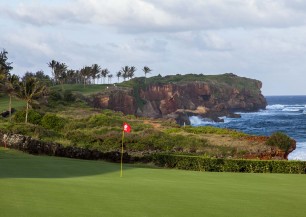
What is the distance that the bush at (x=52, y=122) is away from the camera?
66.5m

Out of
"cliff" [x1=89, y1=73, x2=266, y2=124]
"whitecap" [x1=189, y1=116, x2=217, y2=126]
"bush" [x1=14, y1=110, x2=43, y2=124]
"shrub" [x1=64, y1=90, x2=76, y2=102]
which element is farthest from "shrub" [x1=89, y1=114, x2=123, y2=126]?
"whitecap" [x1=189, y1=116, x2=217, y2=126]

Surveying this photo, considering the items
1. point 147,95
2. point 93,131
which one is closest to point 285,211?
point 93,131

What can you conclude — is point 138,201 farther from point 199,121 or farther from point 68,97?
point 199,121

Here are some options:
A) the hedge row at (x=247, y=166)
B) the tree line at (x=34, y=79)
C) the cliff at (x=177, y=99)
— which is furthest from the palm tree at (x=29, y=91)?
the cliff at (x=177, y=99)

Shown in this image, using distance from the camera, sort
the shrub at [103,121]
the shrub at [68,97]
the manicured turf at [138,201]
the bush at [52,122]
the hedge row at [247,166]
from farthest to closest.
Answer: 1. the shrub at [68,97]
2. the shrub at [103,121]
3. the bush at [52,122]
4. the hedge row at [247,166]
5. the manicured turf at [138,201]

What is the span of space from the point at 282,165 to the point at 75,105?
61608 millimetres

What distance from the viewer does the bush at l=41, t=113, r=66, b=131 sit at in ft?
218

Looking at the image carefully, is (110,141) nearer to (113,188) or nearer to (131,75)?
(113,188)

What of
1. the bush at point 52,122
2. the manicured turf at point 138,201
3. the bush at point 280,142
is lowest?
the manicured turf at point 138,201

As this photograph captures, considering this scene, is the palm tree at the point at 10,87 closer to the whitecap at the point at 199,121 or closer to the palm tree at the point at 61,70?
the palm tree at the point at 61,70

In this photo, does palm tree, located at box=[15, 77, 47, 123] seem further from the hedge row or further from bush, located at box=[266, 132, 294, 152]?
the hedge row

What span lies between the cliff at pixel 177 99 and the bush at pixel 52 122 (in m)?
41.1

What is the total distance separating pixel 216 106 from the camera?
166750mm

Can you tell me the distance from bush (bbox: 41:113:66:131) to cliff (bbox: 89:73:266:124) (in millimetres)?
41097
